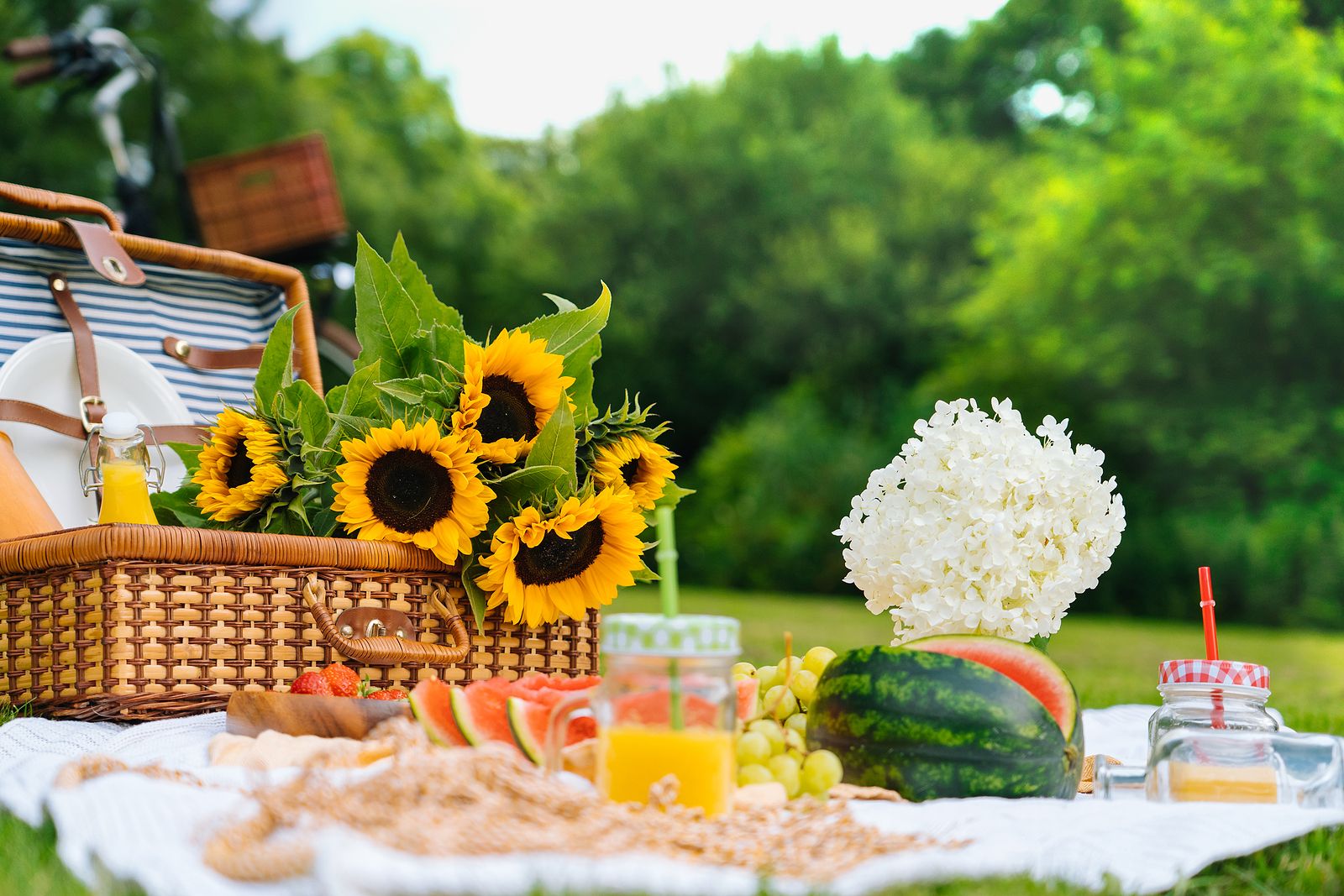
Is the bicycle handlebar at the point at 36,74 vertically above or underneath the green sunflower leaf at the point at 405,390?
above

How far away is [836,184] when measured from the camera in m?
16.4

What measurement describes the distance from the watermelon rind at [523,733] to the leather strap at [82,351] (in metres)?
1.84

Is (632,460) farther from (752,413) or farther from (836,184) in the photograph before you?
(836,184)

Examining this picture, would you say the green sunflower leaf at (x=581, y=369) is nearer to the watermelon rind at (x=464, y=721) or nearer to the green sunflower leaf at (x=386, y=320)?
the green sunflower leaf at (x=386, y=320)

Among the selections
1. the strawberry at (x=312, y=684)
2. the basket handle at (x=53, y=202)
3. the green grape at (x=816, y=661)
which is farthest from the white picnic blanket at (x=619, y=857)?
the basket handle at (x=53, y=202)

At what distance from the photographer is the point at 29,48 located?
5.50 m

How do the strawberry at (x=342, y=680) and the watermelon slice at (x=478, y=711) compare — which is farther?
the strawberry at (x=342, y=680)

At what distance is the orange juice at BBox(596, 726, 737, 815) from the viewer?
1.56 meters

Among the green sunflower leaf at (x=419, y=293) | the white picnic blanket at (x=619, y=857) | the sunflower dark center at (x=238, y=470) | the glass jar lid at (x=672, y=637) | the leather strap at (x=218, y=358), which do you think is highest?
the leather strap at (x=218, y=358)

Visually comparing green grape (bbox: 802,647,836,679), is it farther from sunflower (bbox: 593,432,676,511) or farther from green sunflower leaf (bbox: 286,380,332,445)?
green sunflower leaf (bbox: 286,380,332,445)

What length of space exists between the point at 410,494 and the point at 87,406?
123 centimetres

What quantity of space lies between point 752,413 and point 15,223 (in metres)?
12.2

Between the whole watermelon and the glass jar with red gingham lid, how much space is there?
0.33 m

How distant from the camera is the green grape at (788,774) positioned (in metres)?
1.77
